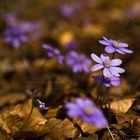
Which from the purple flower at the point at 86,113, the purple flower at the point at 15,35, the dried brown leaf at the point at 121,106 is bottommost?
the dried brown leaf at the point at 121,106

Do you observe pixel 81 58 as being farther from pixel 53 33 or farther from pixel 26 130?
pixel 53 33

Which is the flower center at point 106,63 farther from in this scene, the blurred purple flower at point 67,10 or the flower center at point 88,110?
the blurred purple flower at point 67,10

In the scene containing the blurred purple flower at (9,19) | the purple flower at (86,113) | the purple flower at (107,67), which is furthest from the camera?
the blurred purple flower at (9,19)

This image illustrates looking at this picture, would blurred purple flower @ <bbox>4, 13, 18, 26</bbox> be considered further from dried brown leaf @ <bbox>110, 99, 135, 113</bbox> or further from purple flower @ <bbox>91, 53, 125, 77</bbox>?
purple flower @ <bbox>91, 53, 125, 77</bbox>

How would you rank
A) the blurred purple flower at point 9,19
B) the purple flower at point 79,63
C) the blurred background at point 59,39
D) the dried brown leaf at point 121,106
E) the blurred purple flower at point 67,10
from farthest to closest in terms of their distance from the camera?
the blurred purple flower at point 67,10
the blurred purple flower at point 9,19
the blurred background at point 59,39
the purple flower at point 79,63
the dried brown leaf at point 121,106

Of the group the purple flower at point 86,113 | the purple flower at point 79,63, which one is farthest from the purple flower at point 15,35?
the purple flower at point 86,113

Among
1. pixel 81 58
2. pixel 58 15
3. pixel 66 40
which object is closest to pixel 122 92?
pixel 81 58

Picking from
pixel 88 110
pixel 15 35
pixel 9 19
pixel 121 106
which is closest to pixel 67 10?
pixel 9 19

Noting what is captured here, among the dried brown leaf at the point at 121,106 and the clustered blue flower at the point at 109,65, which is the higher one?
the clustered blue flower at the point at 109,65

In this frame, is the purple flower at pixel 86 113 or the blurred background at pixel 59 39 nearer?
the purple flower at pixel 86 113
